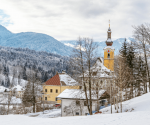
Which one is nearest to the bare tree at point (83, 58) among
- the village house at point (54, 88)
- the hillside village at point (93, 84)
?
the hillside village at point (93, 84)

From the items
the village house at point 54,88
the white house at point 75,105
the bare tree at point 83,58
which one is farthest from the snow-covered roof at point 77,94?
the village house at point 54,88

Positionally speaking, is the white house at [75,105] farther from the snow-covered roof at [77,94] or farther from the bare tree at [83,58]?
the bare tree at [83,58]

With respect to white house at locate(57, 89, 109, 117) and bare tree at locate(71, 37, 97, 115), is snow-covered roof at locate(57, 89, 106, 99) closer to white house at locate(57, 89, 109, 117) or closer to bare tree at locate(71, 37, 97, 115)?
white house at locate(57, 89, 109, 117)

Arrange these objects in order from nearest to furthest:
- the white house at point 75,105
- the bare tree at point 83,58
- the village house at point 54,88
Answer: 1. the bare tree at point 83,58
2. the white house at point 75,105
3. the village house at point 54,88

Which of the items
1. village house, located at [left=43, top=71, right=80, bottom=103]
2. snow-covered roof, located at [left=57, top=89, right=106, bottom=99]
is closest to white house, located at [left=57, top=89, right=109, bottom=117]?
snow-covered roof, located at [left=57, top=89, right=106, bottom=99]

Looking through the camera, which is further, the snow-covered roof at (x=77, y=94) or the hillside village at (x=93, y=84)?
the snow-covered roof at (x=77, y=94)

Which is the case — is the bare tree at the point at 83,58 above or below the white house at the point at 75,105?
above

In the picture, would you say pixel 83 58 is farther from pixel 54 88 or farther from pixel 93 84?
pixel 54 88

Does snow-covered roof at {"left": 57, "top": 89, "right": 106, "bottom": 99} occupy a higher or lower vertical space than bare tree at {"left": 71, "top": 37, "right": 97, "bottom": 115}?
lower

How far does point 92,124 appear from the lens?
15.2m

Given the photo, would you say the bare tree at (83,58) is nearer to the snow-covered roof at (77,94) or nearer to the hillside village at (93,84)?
the hillside village at (93,84)

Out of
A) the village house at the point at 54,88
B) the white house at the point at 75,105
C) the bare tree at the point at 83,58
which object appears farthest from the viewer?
the village house at the point at 54,88

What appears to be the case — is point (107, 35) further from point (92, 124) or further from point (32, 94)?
point (92, 124)

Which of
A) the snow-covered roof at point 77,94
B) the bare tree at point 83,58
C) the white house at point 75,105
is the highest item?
the bare tree at point 83,58
